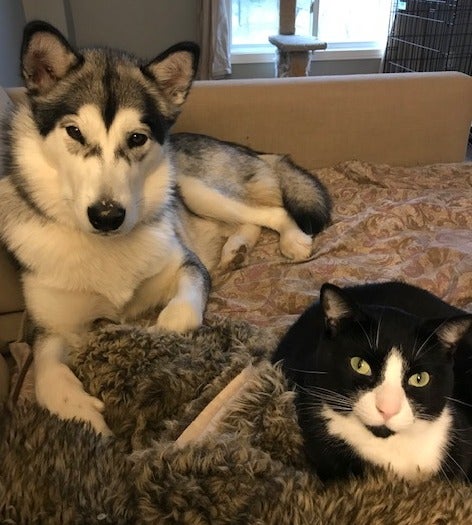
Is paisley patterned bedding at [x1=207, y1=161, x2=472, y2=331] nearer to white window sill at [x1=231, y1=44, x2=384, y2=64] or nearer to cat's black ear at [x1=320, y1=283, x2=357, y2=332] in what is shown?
cat's black ear at [x1=320, y1=283, x2=357, y2=332]

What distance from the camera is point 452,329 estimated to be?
39.9 inches

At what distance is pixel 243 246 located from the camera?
83.3 inches

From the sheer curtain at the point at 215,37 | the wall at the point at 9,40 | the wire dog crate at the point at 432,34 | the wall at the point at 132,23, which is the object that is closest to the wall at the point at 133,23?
the wall at the point at 132,23

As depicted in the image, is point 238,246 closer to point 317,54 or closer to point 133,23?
Answer: point 133,23

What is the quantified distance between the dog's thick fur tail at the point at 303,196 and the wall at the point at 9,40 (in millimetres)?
1530

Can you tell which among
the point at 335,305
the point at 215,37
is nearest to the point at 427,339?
the point at 335,305

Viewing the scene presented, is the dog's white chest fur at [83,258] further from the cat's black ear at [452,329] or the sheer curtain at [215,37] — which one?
the sheer curtain at [215,37]

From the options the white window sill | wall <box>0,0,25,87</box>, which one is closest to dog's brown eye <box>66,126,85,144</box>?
wall <box>0,0,25,87</box>

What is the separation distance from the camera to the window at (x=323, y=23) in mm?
4773

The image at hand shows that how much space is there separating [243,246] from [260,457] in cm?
114

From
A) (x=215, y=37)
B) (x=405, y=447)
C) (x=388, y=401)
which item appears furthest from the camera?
(x=215, y=37)

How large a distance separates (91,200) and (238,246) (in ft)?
2.77

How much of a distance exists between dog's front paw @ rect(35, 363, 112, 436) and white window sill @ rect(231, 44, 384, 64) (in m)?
3.83

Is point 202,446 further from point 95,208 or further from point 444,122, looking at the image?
point 444,122
